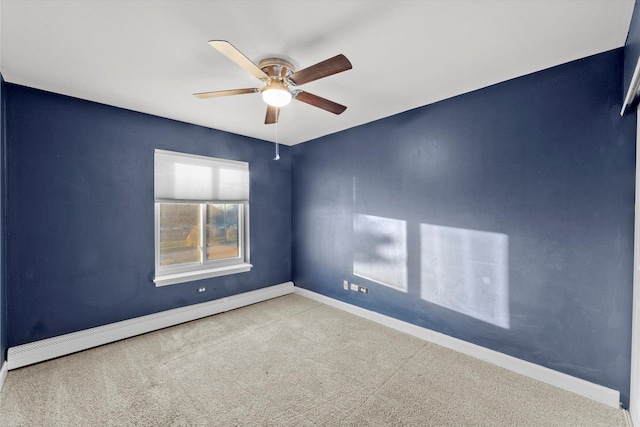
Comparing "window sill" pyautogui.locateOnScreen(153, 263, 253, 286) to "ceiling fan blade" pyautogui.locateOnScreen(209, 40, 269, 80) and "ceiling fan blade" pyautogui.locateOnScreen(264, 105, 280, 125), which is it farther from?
"ceiling fan blade" pyautogui.locateOnScreen(209, 40, 269, 80)

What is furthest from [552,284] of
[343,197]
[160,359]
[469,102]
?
[160,359]

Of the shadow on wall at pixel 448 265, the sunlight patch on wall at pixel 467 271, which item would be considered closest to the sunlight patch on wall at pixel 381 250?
the shadow on wall at pixel 448 265

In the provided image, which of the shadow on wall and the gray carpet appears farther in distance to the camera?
the shadow on wall

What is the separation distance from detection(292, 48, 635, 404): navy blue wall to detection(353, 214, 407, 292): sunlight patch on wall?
0.07 metres

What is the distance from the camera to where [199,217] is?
3676 mm

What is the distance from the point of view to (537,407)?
75.1 inches

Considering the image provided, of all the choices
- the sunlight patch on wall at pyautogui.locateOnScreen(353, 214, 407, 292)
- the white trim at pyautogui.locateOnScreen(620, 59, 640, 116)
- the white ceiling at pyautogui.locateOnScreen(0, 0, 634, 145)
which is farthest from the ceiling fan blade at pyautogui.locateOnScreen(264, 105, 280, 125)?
the white trim at pyautogui.locateOnScreen(620, 59, 640, 116)

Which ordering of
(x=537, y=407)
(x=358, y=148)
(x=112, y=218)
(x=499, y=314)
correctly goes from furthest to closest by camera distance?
(x=358, y=148), (x=112, y=218), (x=499, y=314), (x=537, y=407)

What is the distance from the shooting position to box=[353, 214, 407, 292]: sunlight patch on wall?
316 cm

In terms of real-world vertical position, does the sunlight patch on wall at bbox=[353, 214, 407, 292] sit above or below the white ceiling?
below

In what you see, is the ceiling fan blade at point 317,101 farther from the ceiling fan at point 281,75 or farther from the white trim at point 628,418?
the white trim at point 628,418

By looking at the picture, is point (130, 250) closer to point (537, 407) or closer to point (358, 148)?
point (358, 148)

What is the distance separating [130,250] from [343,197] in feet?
8.87

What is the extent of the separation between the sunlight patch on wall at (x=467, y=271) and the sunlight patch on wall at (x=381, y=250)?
26cm
